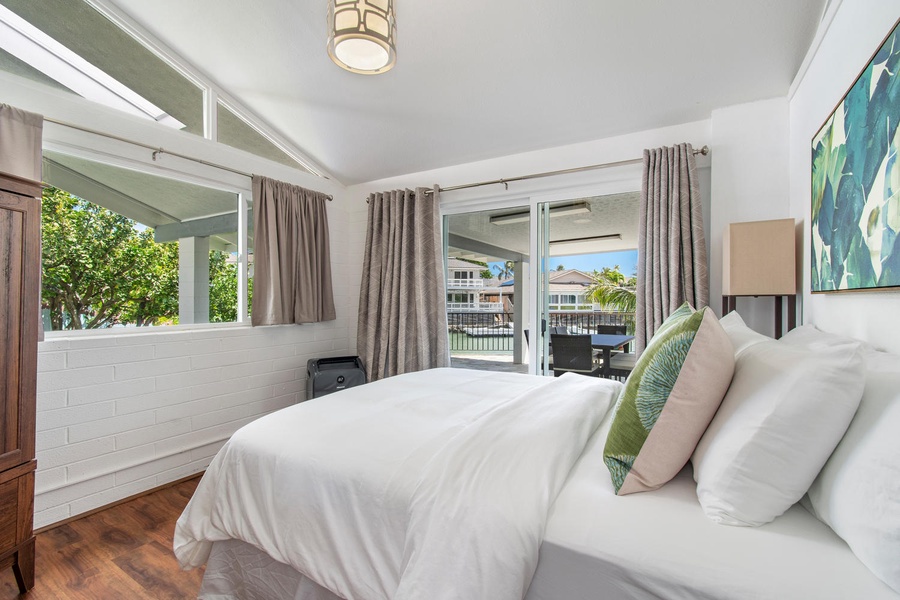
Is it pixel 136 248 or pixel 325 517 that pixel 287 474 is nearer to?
pixel 325 517

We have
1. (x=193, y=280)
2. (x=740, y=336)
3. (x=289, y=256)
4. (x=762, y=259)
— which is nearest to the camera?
(x=740, y=336)

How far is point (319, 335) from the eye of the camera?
3670mm

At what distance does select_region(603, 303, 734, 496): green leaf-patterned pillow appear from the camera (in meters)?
0.99

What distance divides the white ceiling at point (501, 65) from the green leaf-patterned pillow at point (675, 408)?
5.67 feet

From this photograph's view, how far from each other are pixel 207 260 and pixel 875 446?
3.42m

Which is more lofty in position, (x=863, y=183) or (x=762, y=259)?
(x=863, y=183)

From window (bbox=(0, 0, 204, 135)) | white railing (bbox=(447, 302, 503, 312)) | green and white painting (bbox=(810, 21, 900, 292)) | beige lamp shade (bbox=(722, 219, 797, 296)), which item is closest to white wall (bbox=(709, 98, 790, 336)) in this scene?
beige lamp shade (bbox=(722, 219, 797, 296))

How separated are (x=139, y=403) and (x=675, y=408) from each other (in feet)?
9.31

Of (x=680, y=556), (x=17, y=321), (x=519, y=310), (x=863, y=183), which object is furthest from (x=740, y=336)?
(x=17, y=321)

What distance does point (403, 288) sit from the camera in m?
3.47

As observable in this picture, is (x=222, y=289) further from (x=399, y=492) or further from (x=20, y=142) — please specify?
(x=399, y=492)

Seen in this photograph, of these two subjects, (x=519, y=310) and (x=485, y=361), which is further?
(x=485, y=361)

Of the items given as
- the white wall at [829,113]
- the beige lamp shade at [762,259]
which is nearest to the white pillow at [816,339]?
the white wall at [829,113]

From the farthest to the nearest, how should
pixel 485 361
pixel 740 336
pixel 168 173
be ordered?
pixel 485 361 < pixel 168 173 < pixel 740 336
